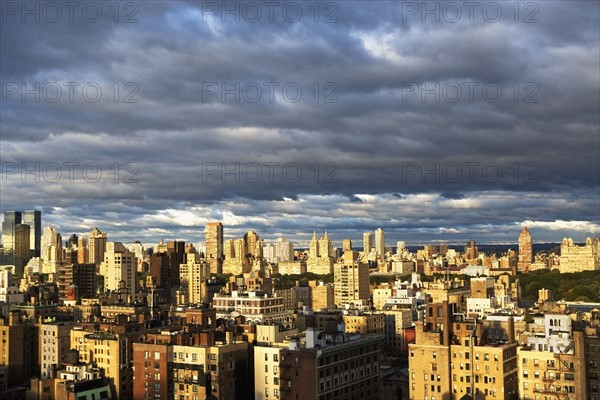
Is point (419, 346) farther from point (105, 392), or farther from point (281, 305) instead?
point (281, 305)

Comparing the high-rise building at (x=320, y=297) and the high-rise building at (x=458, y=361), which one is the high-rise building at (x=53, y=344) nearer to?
the high-rise building at (x=458, y=361)

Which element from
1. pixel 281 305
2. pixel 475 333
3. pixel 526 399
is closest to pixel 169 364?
pixel 475 333

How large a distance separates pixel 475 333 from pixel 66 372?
45.7 metres

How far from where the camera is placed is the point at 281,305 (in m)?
118

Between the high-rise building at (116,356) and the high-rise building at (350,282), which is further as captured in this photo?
the high-rise building at (350,282)

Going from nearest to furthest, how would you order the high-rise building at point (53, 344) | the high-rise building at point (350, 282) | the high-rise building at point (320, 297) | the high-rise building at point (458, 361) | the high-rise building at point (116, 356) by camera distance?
1. the high-rise building at point (458, 361)
2. the high-rise building at point (116, 356)
3. the high-rise building at point (53, 344)
4. the high-rise building at point (320, 297)
5. the high-rise building at point (350, 282)

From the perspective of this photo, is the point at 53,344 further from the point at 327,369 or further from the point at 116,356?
the point at 327,369

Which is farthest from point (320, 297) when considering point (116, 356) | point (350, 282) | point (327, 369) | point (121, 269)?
point (327, 369)

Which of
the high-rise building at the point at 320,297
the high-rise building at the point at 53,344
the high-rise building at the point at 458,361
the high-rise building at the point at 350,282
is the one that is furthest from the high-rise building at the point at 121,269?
the high-rise building at the point at 458,361

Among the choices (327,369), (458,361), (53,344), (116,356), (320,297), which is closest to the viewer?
(327,369)

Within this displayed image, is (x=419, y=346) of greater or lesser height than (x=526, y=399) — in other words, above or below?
above

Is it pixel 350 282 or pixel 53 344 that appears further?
pixel 350 282

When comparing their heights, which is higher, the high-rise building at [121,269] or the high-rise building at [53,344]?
the high-rise building at [121,269]

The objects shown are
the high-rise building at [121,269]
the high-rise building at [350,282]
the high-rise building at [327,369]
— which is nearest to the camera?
the high-rise building at [327,369]
